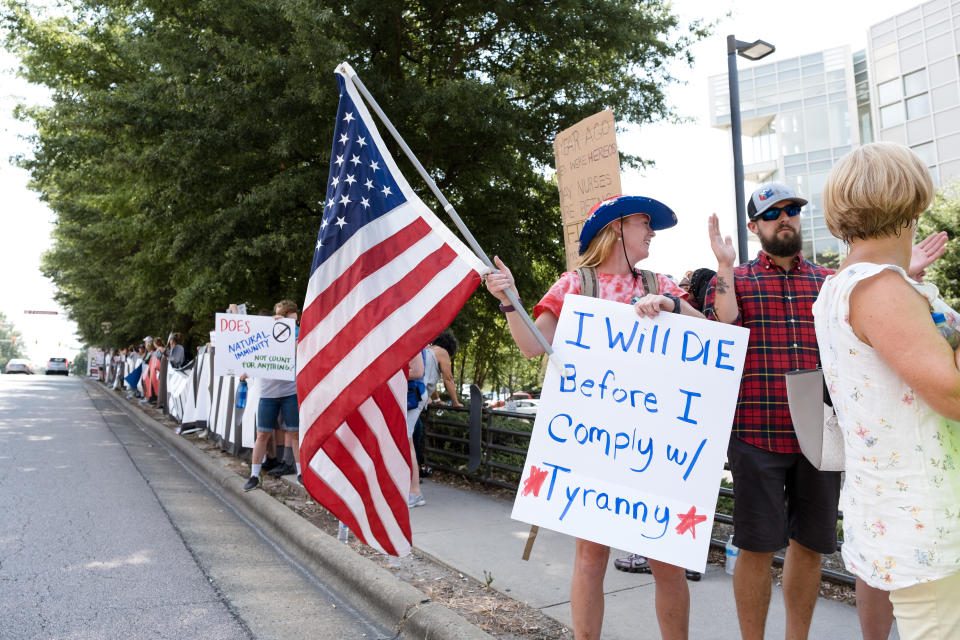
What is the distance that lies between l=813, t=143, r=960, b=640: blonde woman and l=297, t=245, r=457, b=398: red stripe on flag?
165 centimetres

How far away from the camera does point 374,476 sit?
3275mm

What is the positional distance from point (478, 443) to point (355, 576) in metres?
3.25

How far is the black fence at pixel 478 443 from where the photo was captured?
295 inches

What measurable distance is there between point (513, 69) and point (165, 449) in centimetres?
864

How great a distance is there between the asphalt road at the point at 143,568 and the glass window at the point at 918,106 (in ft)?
115

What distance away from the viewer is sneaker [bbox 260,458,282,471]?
8539 mm

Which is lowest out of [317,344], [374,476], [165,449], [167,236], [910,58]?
[165,449]

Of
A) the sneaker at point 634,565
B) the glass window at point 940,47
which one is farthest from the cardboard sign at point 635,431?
the glass window at point 940,47

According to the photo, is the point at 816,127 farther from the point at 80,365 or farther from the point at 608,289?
the point at 80,365

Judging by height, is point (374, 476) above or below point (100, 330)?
below

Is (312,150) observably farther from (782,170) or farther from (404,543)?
(782,170)

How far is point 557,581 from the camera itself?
446cm

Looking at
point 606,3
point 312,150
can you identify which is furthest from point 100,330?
point 606,3

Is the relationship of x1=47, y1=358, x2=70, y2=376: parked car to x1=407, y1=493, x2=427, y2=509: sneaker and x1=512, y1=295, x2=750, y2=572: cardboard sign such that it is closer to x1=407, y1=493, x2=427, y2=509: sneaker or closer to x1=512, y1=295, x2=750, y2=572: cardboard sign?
x1=407, y1=493, x2=427, y2=509: sneaker
